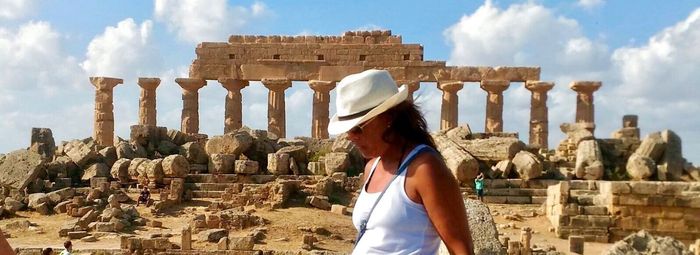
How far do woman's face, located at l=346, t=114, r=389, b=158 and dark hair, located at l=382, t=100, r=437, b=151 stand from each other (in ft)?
0.06

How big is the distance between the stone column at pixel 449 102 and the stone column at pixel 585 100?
4.84m

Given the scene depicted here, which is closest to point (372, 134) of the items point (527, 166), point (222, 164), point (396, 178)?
point (396, 178)

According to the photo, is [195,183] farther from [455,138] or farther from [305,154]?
[455,138]

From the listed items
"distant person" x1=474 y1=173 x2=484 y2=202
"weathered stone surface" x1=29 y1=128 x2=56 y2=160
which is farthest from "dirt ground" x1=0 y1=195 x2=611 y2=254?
"weathered stone surface" x1=29 y1=128 x2=56 y2=160

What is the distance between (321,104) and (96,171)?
1326cm

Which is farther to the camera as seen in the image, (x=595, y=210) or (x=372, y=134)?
(x=595, y=210)

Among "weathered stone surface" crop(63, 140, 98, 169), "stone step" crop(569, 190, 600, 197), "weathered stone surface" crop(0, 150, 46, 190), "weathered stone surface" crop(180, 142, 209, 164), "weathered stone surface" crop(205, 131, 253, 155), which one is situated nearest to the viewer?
"stone step" crop(569, 190, 600, 197)

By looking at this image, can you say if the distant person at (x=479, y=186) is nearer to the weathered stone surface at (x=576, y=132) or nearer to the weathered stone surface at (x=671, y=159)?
the weathered stone surface at (x=671, y=159)

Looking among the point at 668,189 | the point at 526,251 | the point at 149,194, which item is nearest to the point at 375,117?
the point at 526,251

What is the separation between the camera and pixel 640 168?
72.9 ft

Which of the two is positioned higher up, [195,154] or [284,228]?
[195,154]

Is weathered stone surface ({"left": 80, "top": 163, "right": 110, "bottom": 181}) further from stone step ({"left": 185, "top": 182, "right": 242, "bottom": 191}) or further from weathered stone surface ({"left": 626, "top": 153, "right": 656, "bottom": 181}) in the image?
weathered stone surface ({"left": 626, "top": 153, "right": 656, "bottom": 181})

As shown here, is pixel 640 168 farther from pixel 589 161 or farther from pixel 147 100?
pixel 147 100

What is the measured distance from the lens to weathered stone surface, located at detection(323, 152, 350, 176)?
23.1 m
